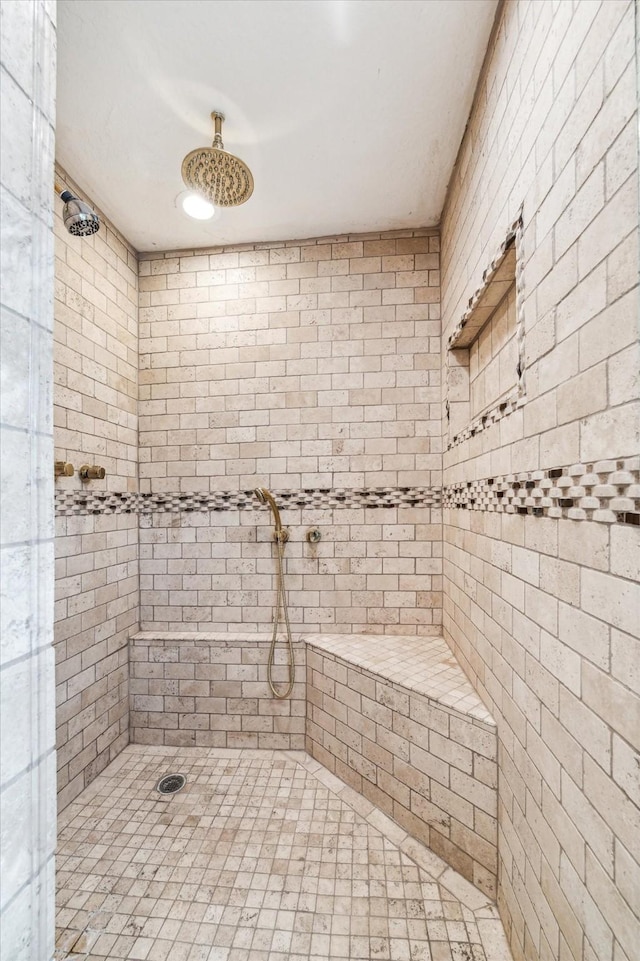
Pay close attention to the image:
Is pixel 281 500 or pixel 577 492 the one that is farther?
pixel 281 500

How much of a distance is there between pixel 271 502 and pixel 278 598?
24.1 inches

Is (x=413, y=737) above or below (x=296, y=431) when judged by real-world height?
below

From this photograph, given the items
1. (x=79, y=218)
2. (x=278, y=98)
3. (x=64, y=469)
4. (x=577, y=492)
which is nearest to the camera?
(x=577, y=492)

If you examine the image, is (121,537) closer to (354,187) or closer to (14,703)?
(14,703)

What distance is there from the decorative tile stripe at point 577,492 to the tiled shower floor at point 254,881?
149cm

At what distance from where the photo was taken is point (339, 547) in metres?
2.56

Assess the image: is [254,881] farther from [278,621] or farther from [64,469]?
[64,469]

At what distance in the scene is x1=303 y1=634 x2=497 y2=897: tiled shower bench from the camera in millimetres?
1546

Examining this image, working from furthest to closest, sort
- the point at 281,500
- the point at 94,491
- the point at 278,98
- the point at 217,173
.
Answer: the point at 281,500 < the point at 94,491 < the point at 217,173 < the point at 278,98

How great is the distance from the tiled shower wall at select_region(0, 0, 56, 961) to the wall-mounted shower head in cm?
187

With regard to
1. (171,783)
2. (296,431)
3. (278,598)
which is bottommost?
(171,783)

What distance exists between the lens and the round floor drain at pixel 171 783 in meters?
2.12

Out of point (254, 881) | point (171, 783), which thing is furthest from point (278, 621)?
point (254, 881)

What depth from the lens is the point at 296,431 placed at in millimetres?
2611
